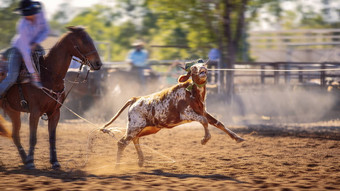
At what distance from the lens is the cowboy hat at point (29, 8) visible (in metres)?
7.08

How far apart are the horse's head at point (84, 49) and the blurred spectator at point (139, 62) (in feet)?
25.7

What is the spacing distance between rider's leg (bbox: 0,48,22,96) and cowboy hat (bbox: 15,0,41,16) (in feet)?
1.98

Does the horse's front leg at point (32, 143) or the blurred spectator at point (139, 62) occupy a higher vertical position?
the blurred spectator at point (139, 62)

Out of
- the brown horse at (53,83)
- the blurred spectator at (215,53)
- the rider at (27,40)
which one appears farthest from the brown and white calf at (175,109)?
the blurred spectator at (215,53)

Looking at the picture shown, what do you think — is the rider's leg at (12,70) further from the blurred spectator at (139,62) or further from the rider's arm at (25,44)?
the blurred spectator at (139,62)

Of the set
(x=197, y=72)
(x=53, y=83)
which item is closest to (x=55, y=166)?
(x=53, y=83)

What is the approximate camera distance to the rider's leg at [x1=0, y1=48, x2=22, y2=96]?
7070 mm

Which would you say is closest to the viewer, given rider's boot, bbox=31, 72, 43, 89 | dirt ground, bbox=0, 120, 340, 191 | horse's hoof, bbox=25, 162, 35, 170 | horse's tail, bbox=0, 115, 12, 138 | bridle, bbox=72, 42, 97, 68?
dirt ground, bbox=0, 120, 340, 191

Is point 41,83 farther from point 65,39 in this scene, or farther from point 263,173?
point 263,173

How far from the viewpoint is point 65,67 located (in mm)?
7234

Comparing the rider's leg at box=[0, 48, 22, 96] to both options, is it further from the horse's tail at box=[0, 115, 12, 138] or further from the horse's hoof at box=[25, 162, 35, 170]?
the horse's hoof at box=[25, 162, 35, 170]

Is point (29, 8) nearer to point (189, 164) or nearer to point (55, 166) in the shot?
point (55, 166)

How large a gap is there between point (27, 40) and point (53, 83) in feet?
2.53

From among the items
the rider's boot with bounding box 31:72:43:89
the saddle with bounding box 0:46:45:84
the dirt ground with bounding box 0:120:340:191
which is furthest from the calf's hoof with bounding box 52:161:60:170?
the saddle with bounding box 0:46:45:84
